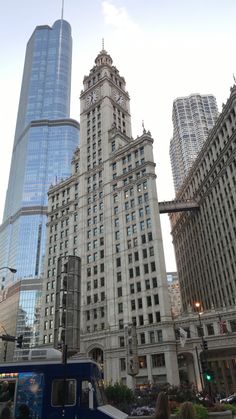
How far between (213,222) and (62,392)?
65.2 meters

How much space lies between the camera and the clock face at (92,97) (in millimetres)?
97331

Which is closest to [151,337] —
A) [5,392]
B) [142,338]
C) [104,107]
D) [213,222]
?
[142,338]

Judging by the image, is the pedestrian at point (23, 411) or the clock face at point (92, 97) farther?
the clock face at point (92, 97)

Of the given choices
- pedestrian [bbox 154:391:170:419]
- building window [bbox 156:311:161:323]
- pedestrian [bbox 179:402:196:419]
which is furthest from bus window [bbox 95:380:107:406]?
building window [bbox 156:311:161:323]

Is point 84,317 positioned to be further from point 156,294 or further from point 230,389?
point 230,389

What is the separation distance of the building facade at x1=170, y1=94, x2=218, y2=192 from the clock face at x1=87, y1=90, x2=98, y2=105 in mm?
72497

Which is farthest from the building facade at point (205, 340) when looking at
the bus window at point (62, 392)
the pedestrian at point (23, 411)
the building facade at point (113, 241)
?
the pedestrian at point (23, 411)

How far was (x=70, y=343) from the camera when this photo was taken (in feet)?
72.3

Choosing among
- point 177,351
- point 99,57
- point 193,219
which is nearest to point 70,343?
point 177,351

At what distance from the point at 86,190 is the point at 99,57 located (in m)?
45.5

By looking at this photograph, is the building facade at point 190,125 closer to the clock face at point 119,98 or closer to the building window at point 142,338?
the clock face at point 119,98

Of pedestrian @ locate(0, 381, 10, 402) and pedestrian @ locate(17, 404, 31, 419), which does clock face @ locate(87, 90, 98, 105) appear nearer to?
pedestrian @ locate(0, 381, 10, 402)

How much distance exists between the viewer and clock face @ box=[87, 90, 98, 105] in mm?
97331

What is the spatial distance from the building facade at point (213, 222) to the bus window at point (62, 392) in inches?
2073
